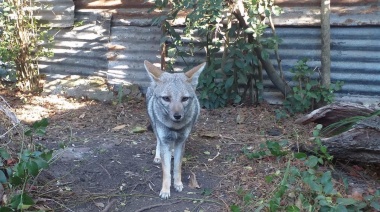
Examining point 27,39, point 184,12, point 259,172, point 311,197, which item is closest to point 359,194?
point 311,197

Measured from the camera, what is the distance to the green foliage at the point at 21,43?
369 inches

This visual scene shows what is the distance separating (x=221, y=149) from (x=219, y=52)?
235 cm

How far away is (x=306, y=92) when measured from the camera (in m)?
7.52

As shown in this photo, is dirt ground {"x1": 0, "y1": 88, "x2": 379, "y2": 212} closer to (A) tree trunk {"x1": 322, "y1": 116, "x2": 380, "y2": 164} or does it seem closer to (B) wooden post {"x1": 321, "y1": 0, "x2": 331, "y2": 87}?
(A) tree trunk {"x1": 322, "y1": 116, "x2": 380, "y2": 164}

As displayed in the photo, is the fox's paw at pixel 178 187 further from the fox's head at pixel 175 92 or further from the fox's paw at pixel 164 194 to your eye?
the fox's head at pixel 175 92

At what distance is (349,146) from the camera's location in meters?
5.33

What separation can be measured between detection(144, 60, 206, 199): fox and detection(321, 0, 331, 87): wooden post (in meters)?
2.68

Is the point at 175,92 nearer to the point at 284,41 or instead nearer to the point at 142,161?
the point at 142,161

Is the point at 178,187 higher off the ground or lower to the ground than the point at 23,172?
lower

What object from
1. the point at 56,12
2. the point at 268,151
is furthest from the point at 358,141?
the point at 56,12

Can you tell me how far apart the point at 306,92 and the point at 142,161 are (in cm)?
263

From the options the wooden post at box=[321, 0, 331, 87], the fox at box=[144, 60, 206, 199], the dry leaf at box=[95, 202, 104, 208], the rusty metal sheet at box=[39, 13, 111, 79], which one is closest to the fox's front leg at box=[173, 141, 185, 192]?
the fox at box=[144, 60, 206, 199]

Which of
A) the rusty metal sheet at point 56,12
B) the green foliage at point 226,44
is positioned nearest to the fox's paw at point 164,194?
the green foliage at point 226,44

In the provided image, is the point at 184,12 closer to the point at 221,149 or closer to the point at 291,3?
the point at 291,3
